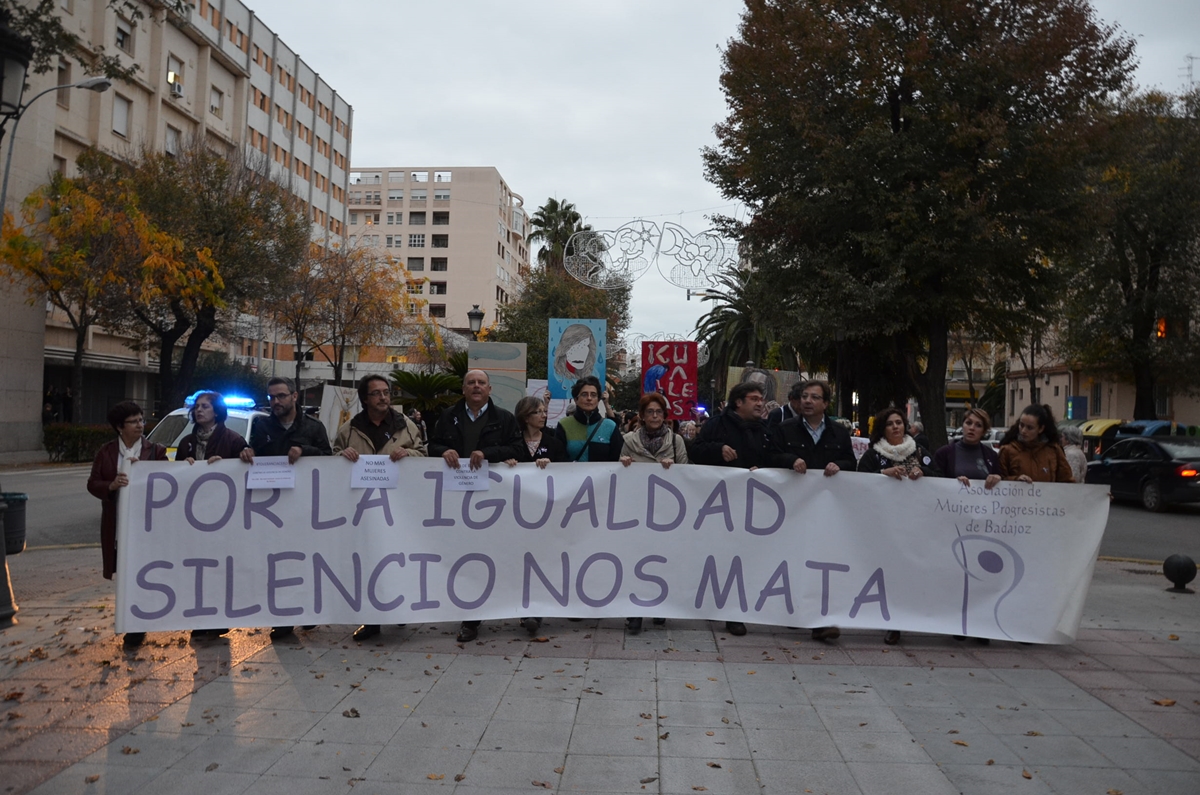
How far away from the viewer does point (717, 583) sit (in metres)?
6.98

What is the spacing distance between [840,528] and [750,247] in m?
13.3

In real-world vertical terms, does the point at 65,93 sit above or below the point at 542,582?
above

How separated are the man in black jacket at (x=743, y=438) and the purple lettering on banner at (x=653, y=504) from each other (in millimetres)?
444

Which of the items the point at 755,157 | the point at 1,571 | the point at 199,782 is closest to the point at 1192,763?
the point at 199,782

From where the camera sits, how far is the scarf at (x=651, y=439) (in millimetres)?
7332

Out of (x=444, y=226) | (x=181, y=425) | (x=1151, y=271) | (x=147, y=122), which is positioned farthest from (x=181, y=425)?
(x=444, y=226)

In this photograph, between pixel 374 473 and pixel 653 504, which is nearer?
pixel 374 473

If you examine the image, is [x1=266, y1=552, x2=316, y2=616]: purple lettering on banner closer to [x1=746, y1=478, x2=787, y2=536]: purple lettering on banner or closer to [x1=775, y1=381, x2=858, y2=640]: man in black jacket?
[x1=746, y1=478, x2=787, y2=536]: purple lettering on banner

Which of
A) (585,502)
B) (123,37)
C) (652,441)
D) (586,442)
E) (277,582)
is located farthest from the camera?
(123,37)

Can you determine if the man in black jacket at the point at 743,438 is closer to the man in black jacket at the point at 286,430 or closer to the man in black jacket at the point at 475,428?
the man in black jacket at the point at 475,428

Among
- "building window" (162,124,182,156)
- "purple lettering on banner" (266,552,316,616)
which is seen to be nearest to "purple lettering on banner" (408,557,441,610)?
"purple lettering on banner" (266,552,316,616)

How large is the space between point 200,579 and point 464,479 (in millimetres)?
1898

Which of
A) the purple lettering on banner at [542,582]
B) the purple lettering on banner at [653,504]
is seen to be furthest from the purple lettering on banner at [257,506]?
the purple lettering on banner at [653,504]

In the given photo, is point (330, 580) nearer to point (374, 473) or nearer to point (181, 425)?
point (374, 473)
